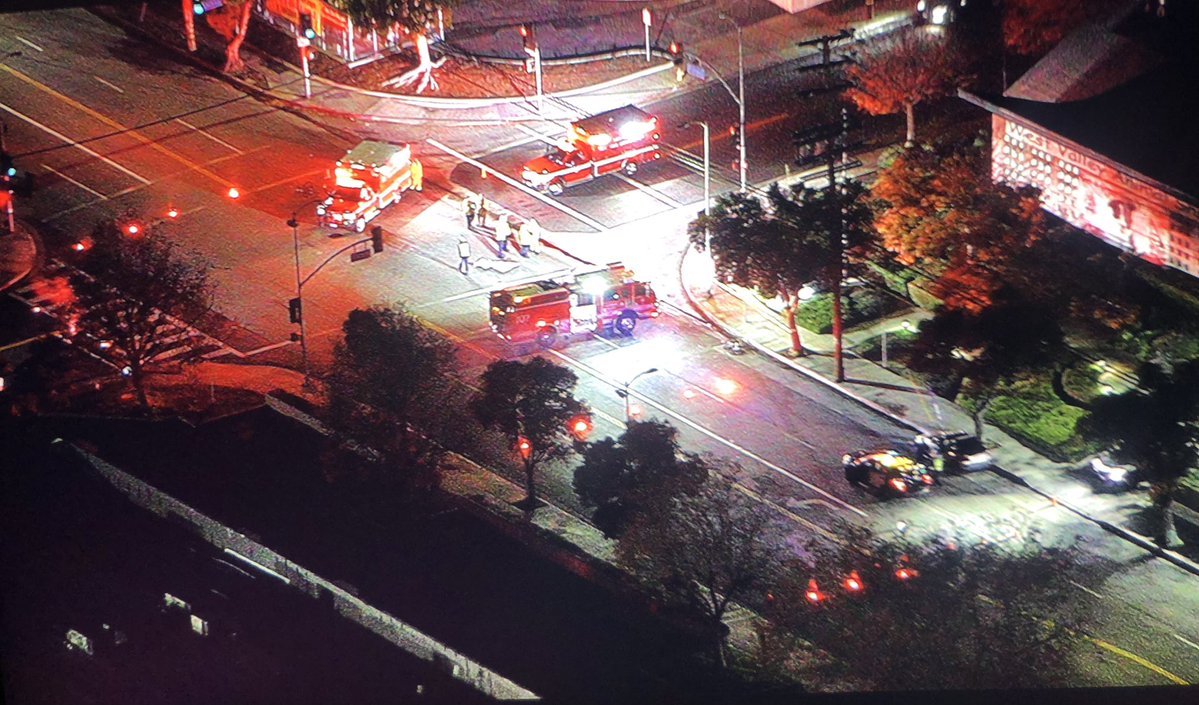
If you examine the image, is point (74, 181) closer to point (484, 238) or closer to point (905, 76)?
point (484, 238)

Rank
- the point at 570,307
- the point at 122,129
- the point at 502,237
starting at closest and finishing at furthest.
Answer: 1. the point at 570,307
2. the point at 502,237
3. the point at 122,129

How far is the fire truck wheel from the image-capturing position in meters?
86.6

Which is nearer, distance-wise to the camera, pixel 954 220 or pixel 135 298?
pixel 135 298

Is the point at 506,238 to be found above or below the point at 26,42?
below

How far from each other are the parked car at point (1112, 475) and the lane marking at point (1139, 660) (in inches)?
330

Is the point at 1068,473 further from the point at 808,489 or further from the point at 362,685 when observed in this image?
the point at 362,685

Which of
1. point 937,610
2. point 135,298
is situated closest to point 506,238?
point 135,298

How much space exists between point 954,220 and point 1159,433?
13.7 meters

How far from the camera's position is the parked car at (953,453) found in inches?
3228

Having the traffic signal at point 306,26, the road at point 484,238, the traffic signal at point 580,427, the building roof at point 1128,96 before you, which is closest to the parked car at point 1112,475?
the road at point 484,238

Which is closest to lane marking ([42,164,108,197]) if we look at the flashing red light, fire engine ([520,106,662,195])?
fire engine ([520,106,662,195])

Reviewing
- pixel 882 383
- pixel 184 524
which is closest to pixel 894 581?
pixel 882 383

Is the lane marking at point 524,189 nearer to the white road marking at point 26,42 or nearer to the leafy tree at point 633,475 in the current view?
the leafy tree at point 633,475

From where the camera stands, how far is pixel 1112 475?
82.1 metres
